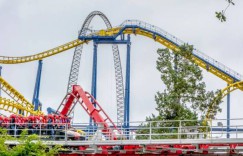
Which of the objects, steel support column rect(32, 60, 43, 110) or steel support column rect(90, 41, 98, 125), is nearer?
steel support column rect(90, 41, 98, 125)

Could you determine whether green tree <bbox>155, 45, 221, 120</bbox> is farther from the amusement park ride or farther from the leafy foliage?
the leafy foliage

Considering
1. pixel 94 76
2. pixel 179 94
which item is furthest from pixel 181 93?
pixel 94 76

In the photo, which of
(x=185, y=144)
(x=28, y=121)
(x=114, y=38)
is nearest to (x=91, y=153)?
(x=185, y=144)

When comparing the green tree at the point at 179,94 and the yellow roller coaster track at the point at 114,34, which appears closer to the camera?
the green tree at the point at 179,94

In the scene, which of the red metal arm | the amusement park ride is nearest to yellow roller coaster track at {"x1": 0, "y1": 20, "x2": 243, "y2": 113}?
the amusement park ride

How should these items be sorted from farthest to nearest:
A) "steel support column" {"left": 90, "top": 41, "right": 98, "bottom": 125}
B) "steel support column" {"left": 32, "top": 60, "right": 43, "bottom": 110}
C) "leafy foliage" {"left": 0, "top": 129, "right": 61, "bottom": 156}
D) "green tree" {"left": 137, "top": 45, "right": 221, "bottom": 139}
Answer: "steel support column" {"left": 32, "top": 60, "right": 43, "bottom": 110} < "steel support column" {"left": 90, "top": 41, "right": 98, "bottom": 125} < "green tree" {"left": 137, "top": 45, "right": 221, "bottom": 139} < "leafy foliage" {"left": 0, "top": 129, "right": 61, "bottom": 156}

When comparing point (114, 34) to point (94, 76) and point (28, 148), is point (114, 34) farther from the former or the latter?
point (28, 148)

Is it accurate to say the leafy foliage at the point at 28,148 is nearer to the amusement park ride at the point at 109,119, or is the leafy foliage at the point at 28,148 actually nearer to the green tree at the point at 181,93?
the amusement park ride at the point at 109,119

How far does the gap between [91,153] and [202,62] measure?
87.3 ft

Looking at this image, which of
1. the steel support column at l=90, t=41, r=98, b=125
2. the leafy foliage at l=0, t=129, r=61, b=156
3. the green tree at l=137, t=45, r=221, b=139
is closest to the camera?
the leafy foliage at l=0, t=129, r=61, b=156

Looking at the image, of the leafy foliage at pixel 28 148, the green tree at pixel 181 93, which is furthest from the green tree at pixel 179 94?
the leafy foliage at pixel 28 148

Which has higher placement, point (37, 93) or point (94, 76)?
point (94, 76)

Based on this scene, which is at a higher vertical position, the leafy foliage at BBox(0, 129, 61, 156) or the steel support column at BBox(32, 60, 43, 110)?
the steel support column at BBox(32, 60, 43, 110)

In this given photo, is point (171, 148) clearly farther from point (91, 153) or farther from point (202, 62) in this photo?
point (202, 62)
